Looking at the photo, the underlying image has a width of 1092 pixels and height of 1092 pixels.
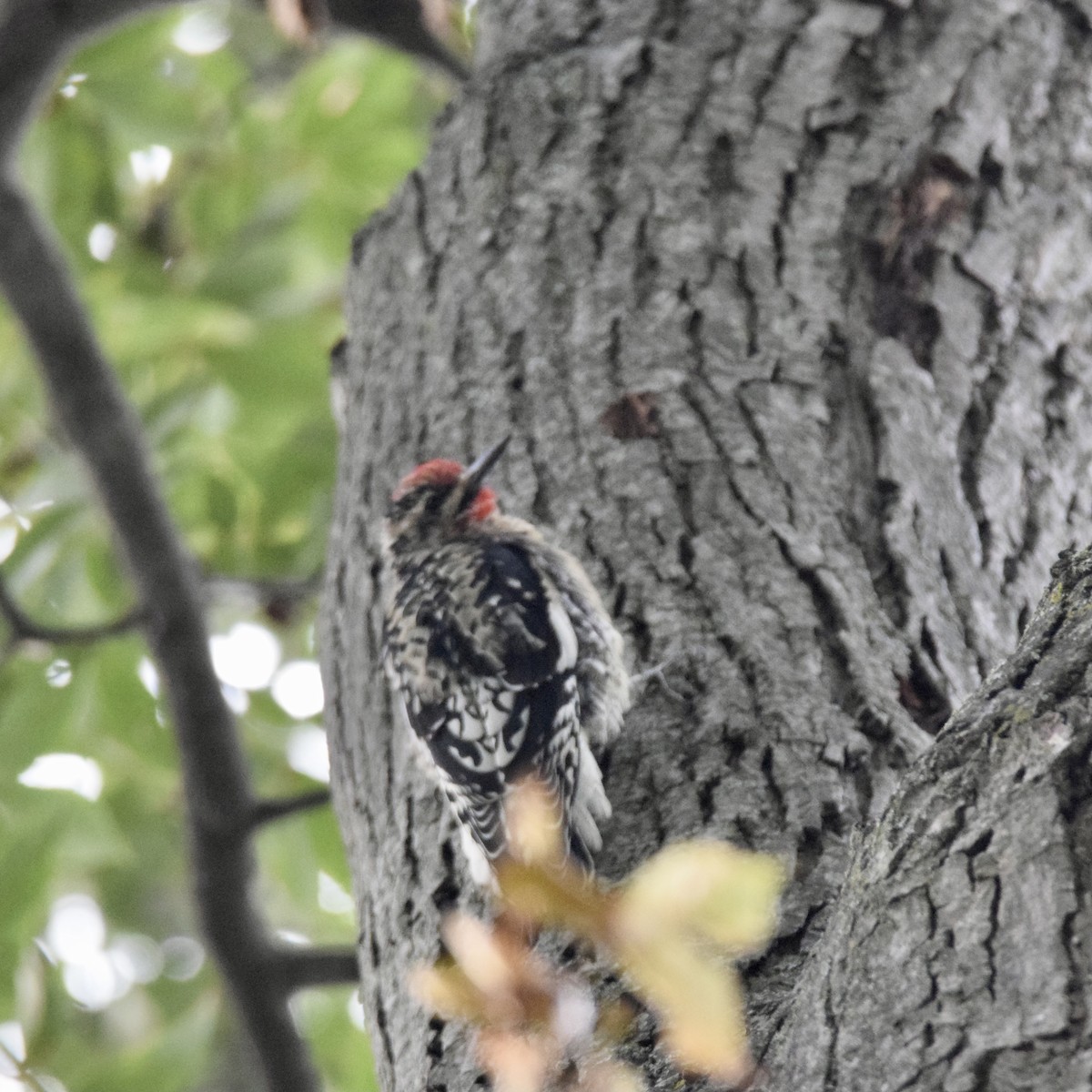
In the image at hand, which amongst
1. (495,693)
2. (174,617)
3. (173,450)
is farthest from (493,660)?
(173,450)

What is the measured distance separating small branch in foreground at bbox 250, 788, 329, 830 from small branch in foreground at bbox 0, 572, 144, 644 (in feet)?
1.67

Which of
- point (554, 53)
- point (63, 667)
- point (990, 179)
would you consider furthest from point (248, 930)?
point (990, 179)

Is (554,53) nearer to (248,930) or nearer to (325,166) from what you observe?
(325,166)

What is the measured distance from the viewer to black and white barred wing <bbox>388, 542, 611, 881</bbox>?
238cm

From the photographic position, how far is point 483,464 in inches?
108

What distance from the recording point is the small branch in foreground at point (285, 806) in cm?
347

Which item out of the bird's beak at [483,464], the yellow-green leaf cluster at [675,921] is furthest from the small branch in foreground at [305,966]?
the yellow-green leaf cluster at [675,921]

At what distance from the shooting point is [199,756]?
140 inches

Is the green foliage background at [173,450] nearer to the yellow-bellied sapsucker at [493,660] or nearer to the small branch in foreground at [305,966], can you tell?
the small branch in foreground at [305,966]

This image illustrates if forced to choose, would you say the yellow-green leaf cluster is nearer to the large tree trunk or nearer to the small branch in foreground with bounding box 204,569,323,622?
the large tree trunk

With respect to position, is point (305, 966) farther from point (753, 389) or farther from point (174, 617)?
point (753, 389)

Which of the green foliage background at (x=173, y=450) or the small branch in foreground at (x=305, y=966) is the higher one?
the green foliage background at (x=173, y=450)

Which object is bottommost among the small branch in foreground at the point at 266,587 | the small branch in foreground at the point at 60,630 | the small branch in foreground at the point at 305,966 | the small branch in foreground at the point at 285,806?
the small branch in foreground at the point at 305,966

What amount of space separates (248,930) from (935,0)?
8.44ft
